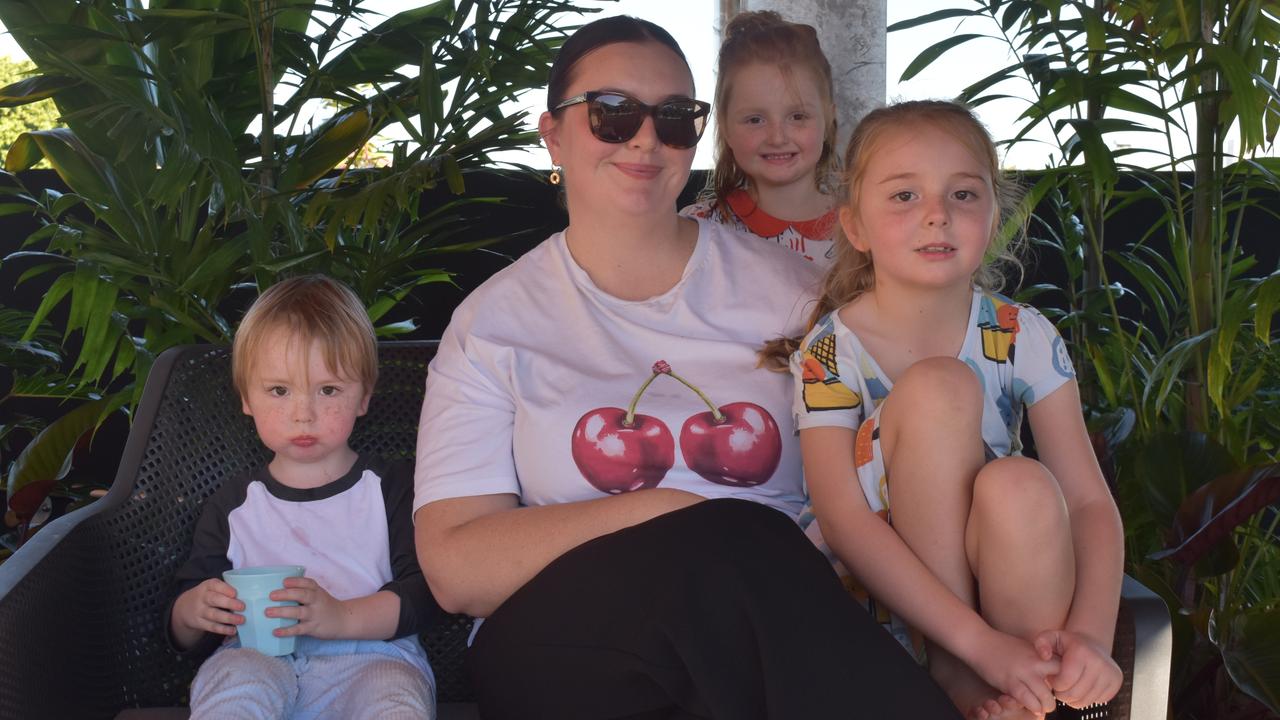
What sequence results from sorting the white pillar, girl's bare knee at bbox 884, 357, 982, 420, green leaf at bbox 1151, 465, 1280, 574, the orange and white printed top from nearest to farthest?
girl's bare knee at bbox 884, 357, 982, 420, green leaf at bbox 1151, 465, 1280, 574, the orange and white printed top, the white pillar

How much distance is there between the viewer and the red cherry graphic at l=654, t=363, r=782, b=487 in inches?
74.4

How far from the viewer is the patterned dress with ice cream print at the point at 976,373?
1892 mm

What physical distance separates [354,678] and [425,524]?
0.88ft

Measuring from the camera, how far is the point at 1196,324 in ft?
9.20

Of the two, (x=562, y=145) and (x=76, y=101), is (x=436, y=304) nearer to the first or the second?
(x=76, y=101)

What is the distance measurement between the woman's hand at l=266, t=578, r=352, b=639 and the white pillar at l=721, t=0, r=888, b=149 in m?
2.56

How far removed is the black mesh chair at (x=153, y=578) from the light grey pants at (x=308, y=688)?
19cm

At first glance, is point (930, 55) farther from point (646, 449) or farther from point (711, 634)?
point (711, 634)

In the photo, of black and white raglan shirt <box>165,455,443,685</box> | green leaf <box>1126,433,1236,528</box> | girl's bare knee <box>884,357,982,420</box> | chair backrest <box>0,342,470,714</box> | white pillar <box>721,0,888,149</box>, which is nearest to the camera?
girl's bare knee <box>884,357,982,420</box>

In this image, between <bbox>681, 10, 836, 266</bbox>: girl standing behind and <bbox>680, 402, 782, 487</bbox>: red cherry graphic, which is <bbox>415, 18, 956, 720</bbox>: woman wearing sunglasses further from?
<bbox>681, 10, 836, 266</bbox>: girl standing behind

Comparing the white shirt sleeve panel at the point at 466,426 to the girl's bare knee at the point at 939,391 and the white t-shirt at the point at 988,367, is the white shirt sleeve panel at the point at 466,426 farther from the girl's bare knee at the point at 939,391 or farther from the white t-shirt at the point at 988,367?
the girl's bare knee at the point at 939,391

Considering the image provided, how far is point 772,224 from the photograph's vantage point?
2889mm

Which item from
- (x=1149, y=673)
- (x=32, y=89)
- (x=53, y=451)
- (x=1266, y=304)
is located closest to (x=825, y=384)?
(x=1149, y=673)

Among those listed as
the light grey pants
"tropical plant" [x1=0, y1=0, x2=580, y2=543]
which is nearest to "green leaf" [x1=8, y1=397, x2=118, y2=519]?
"tropical plant" [x1=0, y1=0, x2=580, y2=543]
